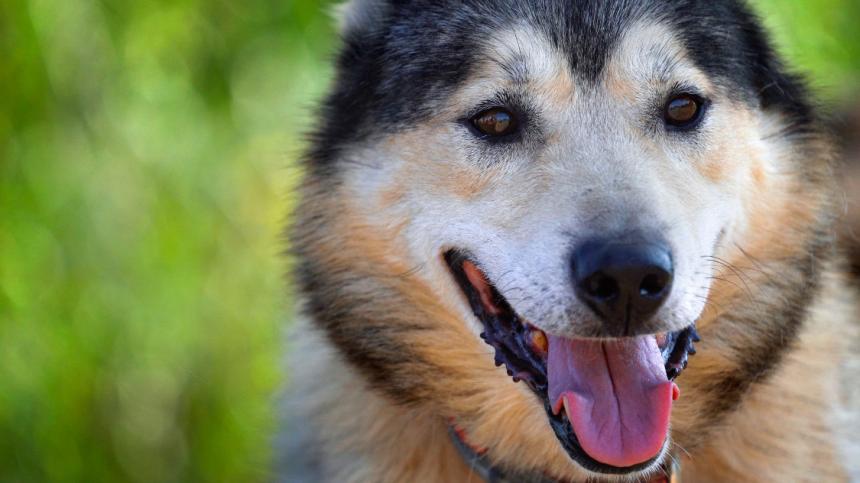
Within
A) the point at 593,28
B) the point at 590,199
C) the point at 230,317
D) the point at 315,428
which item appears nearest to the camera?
the point at 590,199

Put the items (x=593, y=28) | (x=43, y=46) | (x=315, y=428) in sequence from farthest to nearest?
(x=43, y=46) → (x=315, y=428) → (x=593, y=28)

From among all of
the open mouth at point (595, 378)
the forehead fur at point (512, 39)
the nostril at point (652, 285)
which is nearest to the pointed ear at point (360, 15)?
the forehead fur at point (512, 39)

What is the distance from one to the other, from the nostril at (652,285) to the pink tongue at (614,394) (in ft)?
0.98

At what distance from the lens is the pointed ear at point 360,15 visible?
10.8 feet

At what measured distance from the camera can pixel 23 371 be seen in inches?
190

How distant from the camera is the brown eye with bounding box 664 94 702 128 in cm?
281

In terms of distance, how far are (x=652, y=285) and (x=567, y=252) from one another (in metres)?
0.21

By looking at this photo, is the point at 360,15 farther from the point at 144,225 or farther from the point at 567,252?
the point at 144,225

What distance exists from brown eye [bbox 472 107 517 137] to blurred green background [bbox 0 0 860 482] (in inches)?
80.8

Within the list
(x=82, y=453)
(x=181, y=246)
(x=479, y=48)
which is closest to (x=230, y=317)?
(x=181, y=246)

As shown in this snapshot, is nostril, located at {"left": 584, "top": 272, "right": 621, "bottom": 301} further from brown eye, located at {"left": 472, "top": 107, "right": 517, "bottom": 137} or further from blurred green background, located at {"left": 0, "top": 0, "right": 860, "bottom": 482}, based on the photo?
blurred green background, located at {"left": 0, "top": 0, "right": 860, "bottom": 482}

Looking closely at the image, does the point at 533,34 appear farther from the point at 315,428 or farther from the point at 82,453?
the point at 82,453

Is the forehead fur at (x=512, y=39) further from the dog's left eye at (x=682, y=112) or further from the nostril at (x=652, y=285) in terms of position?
the nostril at (x=652, y=285)

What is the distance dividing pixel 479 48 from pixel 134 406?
289cm
